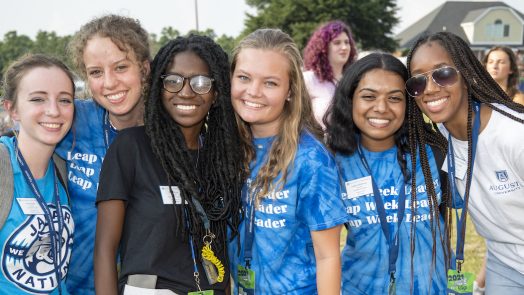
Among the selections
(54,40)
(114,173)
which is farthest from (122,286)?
(54,40)

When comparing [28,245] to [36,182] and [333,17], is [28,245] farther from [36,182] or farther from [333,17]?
[333,17]

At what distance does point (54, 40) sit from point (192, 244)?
80.9 metres

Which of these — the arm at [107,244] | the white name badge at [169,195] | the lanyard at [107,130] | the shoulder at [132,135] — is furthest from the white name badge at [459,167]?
the lanyard at [107,130]

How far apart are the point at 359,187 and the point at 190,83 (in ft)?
3.65

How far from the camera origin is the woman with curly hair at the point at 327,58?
6.41 m

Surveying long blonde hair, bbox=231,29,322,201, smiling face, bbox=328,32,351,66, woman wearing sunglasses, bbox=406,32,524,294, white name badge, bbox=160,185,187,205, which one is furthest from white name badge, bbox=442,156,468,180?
smiling face, bbox=328,32,351,66

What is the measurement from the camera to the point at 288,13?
3919 cm

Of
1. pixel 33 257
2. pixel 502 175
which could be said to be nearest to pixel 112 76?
pixel 33 257

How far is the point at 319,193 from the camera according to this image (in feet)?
7.84

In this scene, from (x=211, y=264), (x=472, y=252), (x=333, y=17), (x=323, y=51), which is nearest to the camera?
(x=211, y=264)

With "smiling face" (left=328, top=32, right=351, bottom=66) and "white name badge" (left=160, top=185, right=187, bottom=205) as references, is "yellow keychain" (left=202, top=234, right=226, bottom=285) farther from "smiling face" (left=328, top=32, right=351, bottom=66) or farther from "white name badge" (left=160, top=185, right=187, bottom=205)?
"smiling face" (left=328, top=32, right=351, bottom=66)

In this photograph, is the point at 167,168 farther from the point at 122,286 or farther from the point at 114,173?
the point at 122,286

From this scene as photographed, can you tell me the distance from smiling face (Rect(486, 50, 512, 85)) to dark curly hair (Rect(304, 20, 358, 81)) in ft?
7.02

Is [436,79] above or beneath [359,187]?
above
